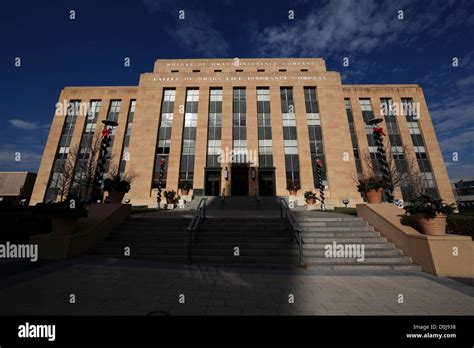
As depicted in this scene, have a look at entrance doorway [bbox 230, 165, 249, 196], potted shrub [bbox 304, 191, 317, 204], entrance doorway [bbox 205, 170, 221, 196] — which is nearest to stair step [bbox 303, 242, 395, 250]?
potted shrub [bbox 304, 191, 317, 204]

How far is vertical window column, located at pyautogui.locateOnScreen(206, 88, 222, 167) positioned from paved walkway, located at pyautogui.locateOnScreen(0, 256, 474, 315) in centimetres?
2004

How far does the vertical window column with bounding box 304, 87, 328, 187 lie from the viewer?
25294mm

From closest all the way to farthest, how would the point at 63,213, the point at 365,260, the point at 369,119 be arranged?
the point at 365,260 < the point at 63,213 < the point at 369,119

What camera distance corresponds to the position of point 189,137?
26.7 meters

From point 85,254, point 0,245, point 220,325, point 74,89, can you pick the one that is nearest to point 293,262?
point 220,325

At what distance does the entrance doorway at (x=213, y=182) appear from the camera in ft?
81.2

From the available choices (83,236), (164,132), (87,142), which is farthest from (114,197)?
(87,142)

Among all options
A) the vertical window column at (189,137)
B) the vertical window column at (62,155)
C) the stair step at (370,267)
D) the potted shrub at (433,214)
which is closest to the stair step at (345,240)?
the stair step at (370,267)

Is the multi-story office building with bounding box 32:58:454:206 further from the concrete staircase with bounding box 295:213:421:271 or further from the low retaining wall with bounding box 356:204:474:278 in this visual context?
the low retaining wall with bounding box 356:204:474:278

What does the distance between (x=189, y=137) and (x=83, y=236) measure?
67.0 ft

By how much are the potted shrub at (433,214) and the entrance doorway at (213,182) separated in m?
19.9

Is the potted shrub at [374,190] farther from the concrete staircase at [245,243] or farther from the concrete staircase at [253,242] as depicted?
the concrete staircase at [245,243]

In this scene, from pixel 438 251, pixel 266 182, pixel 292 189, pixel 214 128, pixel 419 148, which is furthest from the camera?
pixel 419 148

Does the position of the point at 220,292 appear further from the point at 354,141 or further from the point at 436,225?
the point at 354,141
